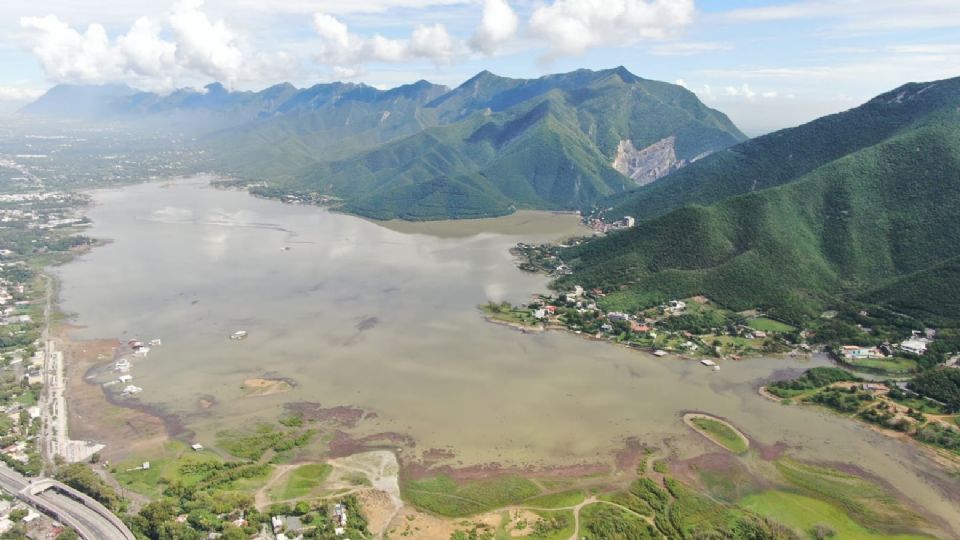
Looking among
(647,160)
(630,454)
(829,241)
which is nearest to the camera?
(630,454)

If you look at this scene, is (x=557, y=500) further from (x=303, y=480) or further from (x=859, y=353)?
(x=859, y=353)

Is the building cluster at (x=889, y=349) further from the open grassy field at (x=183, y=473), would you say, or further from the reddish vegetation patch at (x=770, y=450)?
the open grassy field at (x=183, y=473)

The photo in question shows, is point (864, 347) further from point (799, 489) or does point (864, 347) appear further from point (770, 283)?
point (799, 489)

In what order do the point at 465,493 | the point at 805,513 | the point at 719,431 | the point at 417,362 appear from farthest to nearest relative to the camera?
the point at 417,362
the point at 719,431
the point at 465,493
the point at 805,513

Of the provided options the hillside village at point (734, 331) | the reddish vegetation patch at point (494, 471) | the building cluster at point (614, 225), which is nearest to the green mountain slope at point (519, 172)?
the building cluster at point (614, 225)

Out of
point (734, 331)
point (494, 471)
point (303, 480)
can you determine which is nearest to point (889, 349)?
point (734, 331)
